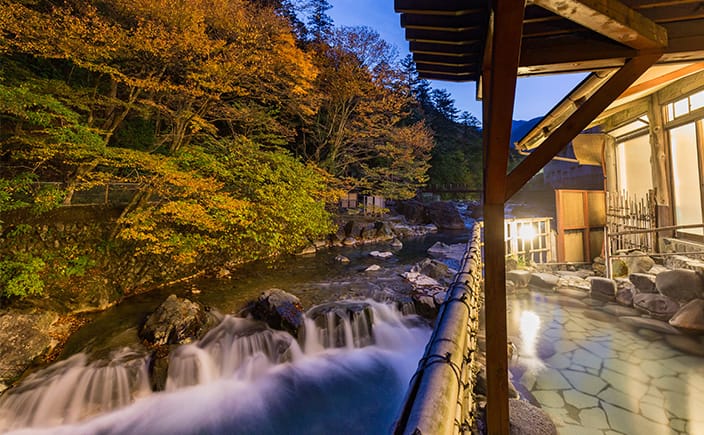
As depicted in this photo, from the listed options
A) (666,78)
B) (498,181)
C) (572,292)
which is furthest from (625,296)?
(498,181)

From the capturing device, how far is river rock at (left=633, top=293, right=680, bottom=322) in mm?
5609

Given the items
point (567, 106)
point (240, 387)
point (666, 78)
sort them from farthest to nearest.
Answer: point (666, 78)
point (240, 387)
point (567, 106)

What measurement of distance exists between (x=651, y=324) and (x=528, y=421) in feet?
15.3

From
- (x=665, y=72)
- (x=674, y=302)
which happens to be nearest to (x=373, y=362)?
(x=674, y=302)

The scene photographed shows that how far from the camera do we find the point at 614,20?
1856 millimetres

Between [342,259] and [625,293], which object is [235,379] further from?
[625,293]

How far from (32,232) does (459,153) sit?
41928 millimetres

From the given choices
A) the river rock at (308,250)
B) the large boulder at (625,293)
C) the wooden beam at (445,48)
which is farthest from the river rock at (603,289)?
the river rock at (308,250)

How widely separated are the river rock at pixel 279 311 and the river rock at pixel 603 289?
7.71 m

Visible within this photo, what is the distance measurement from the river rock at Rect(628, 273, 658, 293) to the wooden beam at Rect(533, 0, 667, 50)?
6724mm

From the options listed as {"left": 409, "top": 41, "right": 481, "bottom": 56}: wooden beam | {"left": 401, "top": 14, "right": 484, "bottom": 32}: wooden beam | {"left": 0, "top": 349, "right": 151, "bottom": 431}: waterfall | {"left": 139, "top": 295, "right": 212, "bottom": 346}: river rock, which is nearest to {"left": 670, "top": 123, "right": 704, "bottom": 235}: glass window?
{"left": 409, "top": 41, "right": 481, "bottom": 56}: wooden beam

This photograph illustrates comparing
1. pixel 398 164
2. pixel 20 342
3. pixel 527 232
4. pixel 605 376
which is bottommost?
pixel 20 342

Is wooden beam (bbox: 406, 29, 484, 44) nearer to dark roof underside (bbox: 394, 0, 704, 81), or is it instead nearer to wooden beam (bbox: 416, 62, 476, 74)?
dark roof underside (bbox: 394, 0, 704, 81)

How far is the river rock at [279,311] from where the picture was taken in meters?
7.32
